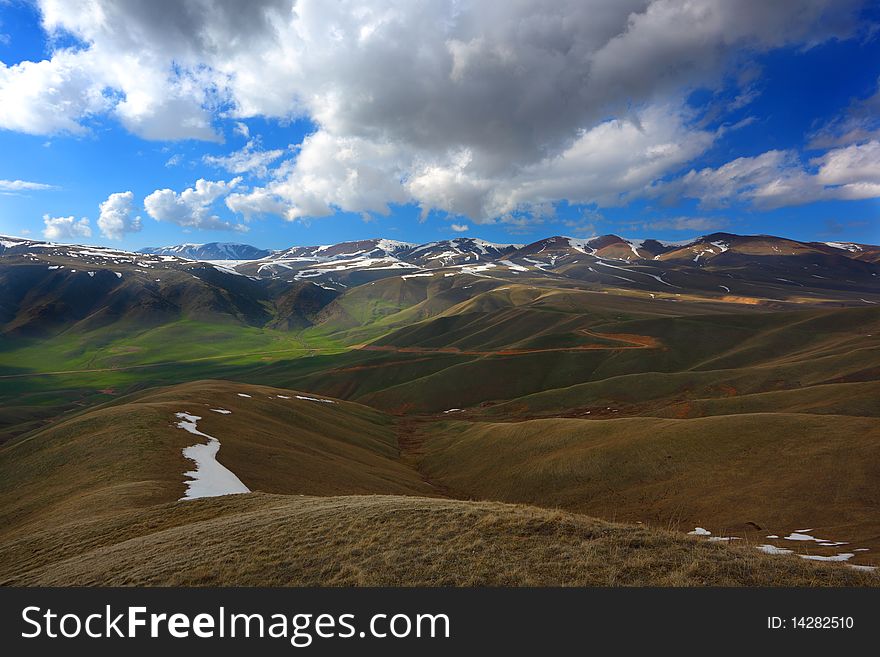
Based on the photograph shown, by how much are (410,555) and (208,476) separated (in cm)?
2904

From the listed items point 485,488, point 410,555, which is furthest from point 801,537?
point 485,488

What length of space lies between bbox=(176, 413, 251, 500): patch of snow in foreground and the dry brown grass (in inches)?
385

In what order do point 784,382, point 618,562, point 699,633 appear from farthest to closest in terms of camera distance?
point 784,382, point 618,562, point 699,633

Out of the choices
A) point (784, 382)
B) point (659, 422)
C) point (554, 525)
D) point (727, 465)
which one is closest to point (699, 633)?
point (554, 525)

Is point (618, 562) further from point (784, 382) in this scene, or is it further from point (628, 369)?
point (628, 369)

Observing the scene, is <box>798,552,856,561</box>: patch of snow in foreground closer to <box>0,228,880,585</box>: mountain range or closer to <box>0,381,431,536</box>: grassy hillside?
<box>0,228,880,585</box>: mountain range

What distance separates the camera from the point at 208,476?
35.2 metres

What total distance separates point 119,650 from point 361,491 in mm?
32957

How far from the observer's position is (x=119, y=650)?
9.85 metres

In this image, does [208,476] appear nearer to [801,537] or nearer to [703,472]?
[801,537]

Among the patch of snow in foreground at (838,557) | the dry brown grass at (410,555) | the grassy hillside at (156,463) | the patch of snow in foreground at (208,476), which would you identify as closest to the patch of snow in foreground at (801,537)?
the patch of snow in foreground at (838,557)

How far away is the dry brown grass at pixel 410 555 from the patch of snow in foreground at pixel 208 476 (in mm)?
9775

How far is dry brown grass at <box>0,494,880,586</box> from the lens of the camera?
1154cm

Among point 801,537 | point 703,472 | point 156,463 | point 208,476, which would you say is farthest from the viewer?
point 703,472
